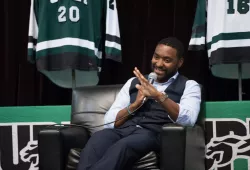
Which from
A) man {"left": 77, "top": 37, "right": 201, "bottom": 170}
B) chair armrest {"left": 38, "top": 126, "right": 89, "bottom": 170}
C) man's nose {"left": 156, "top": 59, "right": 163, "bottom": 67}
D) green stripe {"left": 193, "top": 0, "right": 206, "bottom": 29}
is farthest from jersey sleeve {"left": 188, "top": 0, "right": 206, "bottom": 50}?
chair armrest {"left": 38, "top": 126, "right": 89, "bottom": 170}

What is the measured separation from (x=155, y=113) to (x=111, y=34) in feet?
2.98

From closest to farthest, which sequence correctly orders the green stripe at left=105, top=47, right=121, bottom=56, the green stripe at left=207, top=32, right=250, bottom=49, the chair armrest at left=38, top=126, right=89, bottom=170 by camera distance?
1. the chair armrest at left=38, top=126, right=89, bottom=170
2. the green stripe at left=207, top=32, right=250, bottom=49
3. the green stripe at left=105, top=47, right=121, bottom=56

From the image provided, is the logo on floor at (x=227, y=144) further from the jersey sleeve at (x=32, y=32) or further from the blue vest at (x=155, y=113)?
the jersey sleeve at (x=32, y=32)

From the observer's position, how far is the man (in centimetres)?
189

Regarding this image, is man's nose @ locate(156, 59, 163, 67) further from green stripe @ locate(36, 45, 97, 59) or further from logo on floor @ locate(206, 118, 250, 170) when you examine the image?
green stripe @ locate(36, 45, 97, 59)

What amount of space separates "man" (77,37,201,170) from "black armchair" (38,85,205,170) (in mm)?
109

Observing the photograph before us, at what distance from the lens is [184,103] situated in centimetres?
212

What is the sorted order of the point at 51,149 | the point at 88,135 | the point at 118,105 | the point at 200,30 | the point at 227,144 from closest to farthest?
the point at 51,149 → the point at 118,105 → the point at 88,135 → the point at 227,144 → the point at 200,30

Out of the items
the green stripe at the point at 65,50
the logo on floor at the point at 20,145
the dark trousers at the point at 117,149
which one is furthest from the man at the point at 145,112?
the logo on floor at the point at 20,145

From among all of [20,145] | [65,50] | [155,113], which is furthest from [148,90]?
[20,145]

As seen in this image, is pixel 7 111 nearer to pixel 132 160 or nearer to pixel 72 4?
pixel 72 4

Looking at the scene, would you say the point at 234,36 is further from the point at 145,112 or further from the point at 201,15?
the point at 145,112

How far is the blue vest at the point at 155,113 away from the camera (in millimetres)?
2160

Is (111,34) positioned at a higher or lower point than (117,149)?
higher
